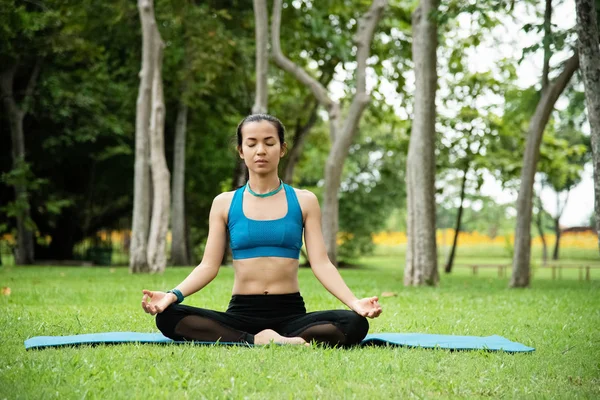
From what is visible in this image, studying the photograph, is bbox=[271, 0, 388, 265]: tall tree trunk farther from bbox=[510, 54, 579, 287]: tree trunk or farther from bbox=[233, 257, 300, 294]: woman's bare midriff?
bbox=[233, 257, 300, 294]: woman's bare midriff

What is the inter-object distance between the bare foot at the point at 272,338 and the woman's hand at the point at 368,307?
49 centimetres

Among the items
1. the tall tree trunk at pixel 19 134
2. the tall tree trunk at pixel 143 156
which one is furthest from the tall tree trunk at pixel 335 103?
the tall tree trunk at pixel 19 134

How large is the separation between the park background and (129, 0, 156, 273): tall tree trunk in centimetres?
53

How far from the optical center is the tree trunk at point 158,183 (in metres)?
17.6

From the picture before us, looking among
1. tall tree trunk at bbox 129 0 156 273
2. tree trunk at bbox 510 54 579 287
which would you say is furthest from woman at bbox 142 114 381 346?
tall tree trunk at bbox 129 0 156 273

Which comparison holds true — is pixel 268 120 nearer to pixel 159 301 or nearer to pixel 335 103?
pixel 159 301

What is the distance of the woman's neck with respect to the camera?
6.11 metres

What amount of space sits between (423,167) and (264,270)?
8844 millimetres

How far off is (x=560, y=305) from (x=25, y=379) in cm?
805

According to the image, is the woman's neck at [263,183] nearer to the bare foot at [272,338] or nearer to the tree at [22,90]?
the bare foot at [272,338]

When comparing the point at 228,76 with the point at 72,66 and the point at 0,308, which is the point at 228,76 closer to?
the point at 72,66

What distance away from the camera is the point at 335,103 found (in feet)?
62.6

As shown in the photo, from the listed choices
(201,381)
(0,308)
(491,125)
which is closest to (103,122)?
(491,125)

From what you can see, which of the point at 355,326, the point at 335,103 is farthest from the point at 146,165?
the point at 355,326
